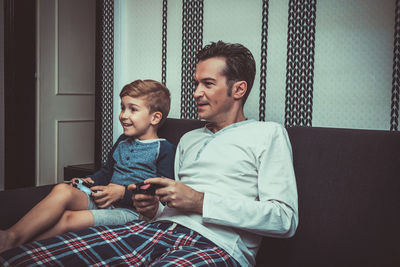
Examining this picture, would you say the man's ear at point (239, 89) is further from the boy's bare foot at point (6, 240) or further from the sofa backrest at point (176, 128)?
the boy's bare foot at point (6, 240)

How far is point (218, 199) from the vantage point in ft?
3.97

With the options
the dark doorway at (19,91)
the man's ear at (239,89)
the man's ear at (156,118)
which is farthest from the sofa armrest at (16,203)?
the dark doorway at (19,91)

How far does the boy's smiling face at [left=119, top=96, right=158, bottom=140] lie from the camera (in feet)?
5.69

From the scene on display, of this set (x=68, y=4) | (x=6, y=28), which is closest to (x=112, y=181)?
(x=6, y=28)

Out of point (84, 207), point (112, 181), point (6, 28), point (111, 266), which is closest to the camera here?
point (111, 266)

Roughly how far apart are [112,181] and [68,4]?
7.61 feet

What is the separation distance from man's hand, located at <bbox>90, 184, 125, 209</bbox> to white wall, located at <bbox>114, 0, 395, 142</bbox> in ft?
2.46

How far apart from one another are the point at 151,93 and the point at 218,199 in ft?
2.41

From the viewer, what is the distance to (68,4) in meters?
3.44

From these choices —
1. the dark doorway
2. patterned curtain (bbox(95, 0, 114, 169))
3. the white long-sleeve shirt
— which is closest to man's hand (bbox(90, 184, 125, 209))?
the white long-sleeve shirt

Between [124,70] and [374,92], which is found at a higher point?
[124,70]

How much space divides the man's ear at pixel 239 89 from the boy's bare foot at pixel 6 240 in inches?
35.5

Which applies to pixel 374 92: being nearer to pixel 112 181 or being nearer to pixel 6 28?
pixel 112 181

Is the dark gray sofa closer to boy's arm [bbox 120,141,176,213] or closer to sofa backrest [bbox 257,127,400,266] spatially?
sofa backrest [bbox 257,127,400,266]
